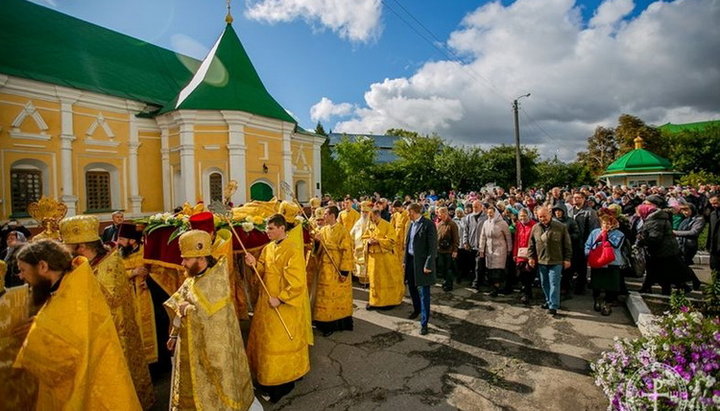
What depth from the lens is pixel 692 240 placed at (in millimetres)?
7766

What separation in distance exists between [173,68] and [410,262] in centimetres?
2006

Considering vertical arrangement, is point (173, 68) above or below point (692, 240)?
above

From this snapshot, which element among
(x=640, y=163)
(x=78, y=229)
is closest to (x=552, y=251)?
(x=78, y=229)

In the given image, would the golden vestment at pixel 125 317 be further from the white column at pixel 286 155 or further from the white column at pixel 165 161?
the white column at pixel 286 155

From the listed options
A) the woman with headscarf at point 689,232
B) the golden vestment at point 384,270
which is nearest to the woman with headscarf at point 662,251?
the woman with headscarf at point 689,232

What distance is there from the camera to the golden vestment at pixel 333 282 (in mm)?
5641

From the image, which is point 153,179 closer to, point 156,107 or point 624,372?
point 156,107

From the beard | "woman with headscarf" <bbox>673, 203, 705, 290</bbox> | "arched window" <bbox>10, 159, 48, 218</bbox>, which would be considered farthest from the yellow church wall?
"woman with headscarf" <bbox>673, 203, 705, 290</bbox>

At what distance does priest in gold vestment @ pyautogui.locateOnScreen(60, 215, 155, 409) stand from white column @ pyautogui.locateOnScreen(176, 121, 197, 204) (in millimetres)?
12893

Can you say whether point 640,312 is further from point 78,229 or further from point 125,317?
point 78,229

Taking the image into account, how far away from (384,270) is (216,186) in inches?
480

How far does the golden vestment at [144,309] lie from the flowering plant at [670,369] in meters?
4.68

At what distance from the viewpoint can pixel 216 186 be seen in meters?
16.4

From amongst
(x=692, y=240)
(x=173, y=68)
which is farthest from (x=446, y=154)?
(x=692, y=240)
